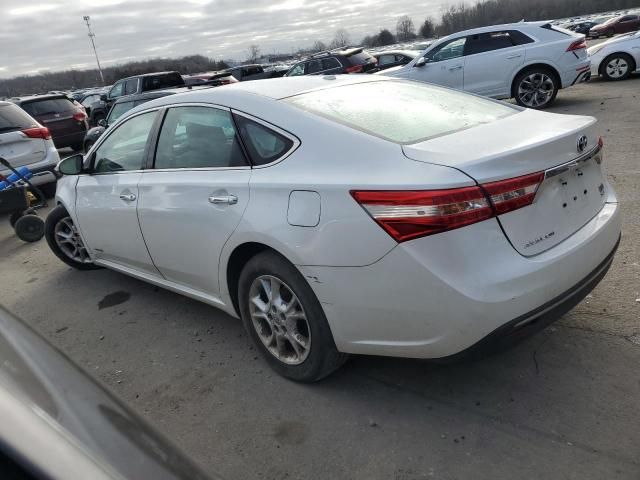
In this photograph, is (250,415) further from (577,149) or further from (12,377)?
(577,149)

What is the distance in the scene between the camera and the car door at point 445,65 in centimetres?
1130

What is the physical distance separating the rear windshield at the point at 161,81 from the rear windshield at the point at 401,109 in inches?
557

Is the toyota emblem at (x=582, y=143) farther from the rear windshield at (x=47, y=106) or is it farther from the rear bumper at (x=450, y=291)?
the rear windshield at (x=47, y=106)

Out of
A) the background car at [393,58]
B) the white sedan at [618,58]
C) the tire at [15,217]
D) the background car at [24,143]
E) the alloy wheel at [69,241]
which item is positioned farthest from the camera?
the background car at [393,58]

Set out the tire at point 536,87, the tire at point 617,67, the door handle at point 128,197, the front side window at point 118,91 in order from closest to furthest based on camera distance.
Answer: the door handle at point 128,197 < the tire at point 536,87 < the tire at point 617,67 < the front side window at point 118,91

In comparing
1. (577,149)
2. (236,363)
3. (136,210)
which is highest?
(577,149)

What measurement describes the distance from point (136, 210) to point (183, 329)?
2.99 ft

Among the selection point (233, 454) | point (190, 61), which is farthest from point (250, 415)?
point (190, 61)

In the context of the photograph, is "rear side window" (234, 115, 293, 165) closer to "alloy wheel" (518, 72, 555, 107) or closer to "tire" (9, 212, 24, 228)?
"tire" (9, 212, 24, 228)

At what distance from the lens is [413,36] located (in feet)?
320

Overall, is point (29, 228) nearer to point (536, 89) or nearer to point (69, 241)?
point (69, 241)

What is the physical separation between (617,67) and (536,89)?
4.52 meters

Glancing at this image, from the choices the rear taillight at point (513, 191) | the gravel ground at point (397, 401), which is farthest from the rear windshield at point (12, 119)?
the rear taillight at point (513, 191)

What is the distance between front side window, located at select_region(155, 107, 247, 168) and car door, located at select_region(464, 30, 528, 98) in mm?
8907
